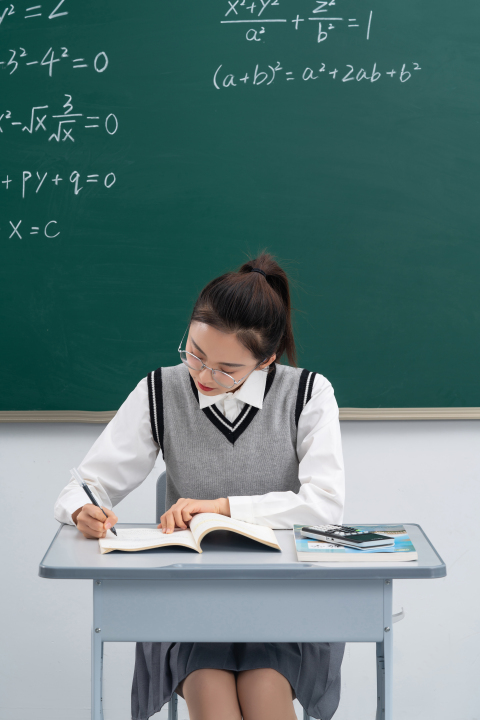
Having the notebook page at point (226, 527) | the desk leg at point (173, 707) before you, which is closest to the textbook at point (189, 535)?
the notebook page at point (226, 527)

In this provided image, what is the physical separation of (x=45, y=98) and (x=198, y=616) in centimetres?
172

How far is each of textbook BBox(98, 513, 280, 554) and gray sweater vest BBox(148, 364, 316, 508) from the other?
0.27 m

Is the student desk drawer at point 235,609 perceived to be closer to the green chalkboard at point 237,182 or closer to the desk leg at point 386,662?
the desk leg at point 386,662

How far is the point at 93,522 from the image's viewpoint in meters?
1.26

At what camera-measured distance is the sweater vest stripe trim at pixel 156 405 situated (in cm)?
161

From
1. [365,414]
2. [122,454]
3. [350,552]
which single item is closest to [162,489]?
[122,454]

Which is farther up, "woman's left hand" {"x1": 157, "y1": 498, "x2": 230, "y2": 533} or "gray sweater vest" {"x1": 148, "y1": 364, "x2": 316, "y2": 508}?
"gray sweater vest" {"x1": 148, "y1": 364, "x2": 316, "y2": 508}

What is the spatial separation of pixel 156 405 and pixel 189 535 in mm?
441

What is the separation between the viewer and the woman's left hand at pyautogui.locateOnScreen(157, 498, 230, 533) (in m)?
1.30

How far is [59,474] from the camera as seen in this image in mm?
2271

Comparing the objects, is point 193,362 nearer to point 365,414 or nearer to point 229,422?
point 229,422

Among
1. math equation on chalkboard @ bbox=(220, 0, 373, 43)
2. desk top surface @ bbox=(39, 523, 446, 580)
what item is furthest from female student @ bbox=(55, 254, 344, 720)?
math equation on chalkboard @ bbox=(220, 0, 373, 43)

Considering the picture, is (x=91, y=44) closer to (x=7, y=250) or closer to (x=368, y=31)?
(x=7, y=250)

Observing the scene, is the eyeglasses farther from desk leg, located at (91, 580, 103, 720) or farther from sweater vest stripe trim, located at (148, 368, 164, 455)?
desk leg, located at (91, 580, 103, 720)
